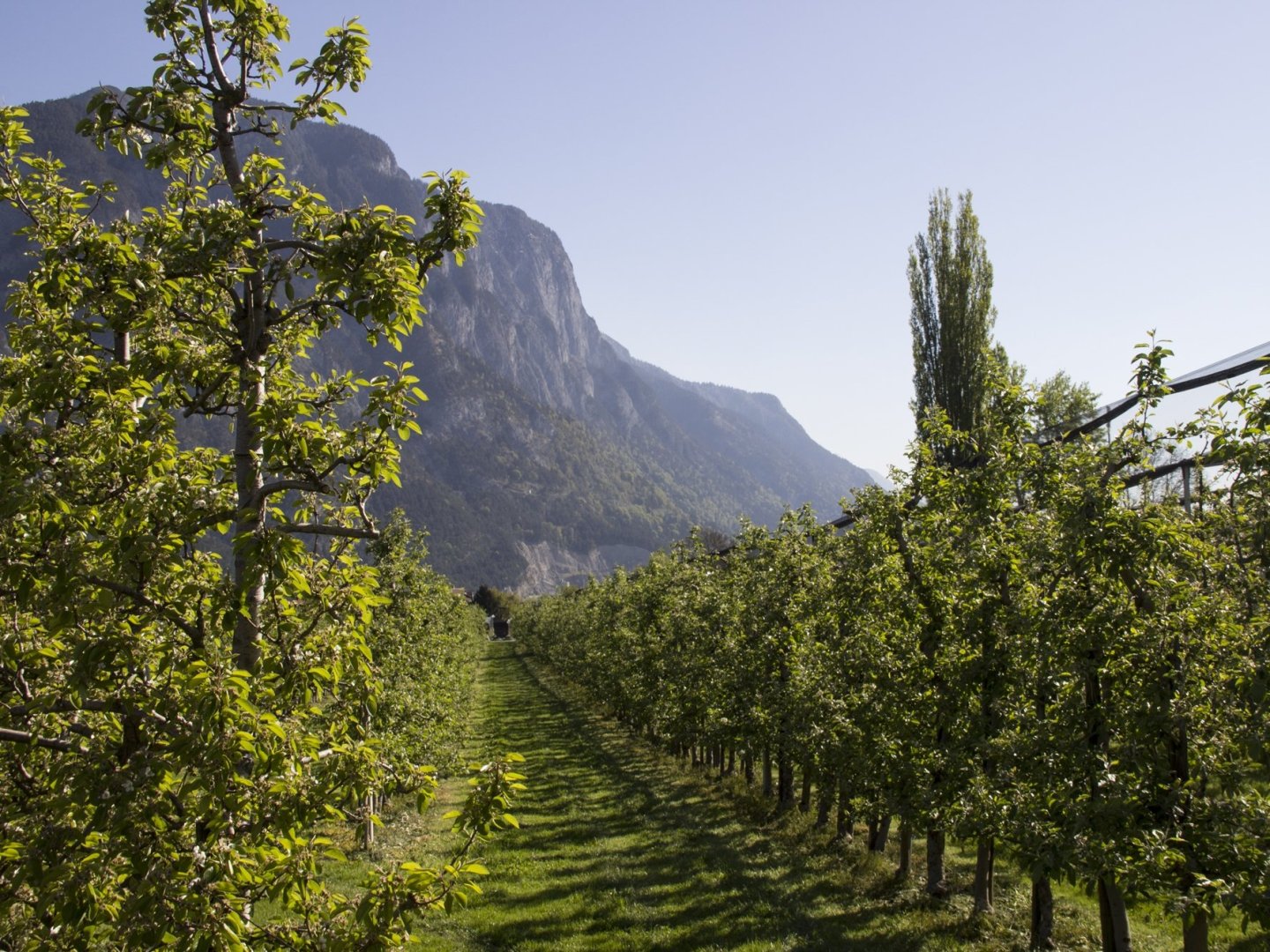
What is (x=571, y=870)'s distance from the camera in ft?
62.5

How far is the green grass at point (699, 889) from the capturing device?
549 inches

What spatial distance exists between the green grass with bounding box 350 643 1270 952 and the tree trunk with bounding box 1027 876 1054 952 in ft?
1.29

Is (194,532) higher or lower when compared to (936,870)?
higher

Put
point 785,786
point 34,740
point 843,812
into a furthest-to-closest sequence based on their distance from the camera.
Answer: point 785,786 → point 843,812 → point 34,740

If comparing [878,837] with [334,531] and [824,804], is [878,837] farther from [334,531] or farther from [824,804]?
[334,531]

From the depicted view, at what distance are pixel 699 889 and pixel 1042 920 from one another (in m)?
7.23

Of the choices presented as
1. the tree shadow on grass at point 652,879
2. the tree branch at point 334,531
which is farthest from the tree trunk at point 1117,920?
the tree branch at point 334,531

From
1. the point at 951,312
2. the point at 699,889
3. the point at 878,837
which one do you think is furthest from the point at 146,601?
the point at 951,312

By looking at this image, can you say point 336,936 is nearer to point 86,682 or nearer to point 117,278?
point 86,682

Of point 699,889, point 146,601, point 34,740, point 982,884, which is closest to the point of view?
point 34,740

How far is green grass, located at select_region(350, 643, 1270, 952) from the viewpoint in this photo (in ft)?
45.8

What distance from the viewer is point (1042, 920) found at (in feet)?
41.2

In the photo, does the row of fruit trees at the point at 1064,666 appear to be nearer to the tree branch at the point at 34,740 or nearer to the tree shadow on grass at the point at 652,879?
the tree shadow on grass at the point at 652,879

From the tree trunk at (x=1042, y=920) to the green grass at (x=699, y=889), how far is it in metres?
0.39
